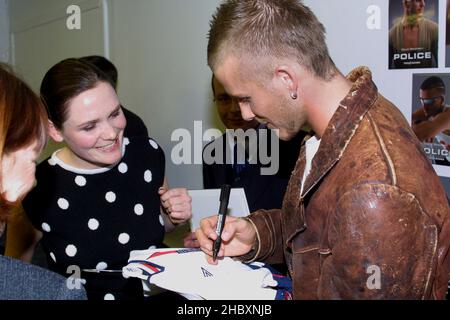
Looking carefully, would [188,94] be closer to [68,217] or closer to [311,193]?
[68,217]

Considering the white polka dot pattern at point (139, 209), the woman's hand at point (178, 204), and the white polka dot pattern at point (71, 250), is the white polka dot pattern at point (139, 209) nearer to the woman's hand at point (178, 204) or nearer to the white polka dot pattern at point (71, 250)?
the woman's hand at point (178, 204)

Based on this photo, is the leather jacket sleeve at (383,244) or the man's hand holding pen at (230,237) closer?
the leather jacket sleeve at (383,244)

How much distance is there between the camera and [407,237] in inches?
28.9

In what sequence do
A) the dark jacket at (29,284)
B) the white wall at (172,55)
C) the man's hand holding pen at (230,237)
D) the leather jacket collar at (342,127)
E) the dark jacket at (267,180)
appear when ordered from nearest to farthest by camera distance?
1. the dark jacket at (29,284)
2. the leather jacket collar at (342,127)
3. the man's hand holding pen at (230,237)
4. the white wall at (172,55)
5. the dark jacket at (267,180)

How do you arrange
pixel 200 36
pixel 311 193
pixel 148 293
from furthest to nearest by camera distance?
pixel 200 36
pixel 148 293
pixel 311 193

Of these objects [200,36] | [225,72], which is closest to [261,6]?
[225,72]

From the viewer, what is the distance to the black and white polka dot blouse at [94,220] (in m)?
1.37

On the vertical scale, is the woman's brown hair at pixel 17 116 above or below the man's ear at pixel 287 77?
below

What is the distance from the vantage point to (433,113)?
130cm

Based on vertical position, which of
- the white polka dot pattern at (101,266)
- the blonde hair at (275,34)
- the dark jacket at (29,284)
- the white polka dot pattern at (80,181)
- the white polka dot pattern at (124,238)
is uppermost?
the blonde hair at (275,34)

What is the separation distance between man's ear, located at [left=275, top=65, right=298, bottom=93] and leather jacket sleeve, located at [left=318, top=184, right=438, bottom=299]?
0.90 feet

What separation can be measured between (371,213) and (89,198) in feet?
3.07

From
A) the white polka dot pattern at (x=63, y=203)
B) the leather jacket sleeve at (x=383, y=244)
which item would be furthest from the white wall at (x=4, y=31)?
the leather jacket sleeve at (x=383, y=244)

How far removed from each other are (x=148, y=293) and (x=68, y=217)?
0.41 meters
